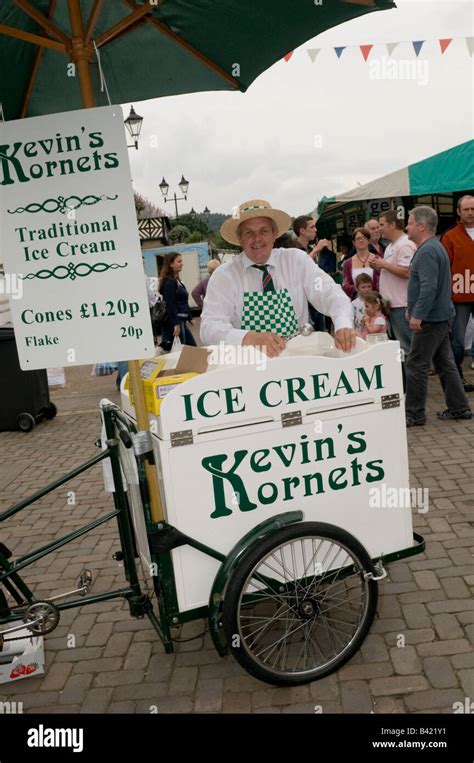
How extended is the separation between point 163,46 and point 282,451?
262 cm

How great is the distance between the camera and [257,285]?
340 centimetres

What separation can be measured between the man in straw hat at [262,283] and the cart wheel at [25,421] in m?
4.66

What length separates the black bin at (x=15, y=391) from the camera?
725 cm

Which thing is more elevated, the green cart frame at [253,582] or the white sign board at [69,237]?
the white sign board at [69,237]

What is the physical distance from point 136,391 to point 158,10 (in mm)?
2165

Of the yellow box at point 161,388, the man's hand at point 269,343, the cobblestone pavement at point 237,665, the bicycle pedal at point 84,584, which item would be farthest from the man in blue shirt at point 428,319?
the bicycle pedal at point 84,584

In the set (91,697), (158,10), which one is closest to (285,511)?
(91,697)

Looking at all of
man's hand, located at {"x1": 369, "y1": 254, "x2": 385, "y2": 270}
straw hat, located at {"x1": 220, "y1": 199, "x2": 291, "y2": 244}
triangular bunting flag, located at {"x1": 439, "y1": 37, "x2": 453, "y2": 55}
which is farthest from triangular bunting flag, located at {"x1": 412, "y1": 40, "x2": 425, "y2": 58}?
straw hat, located at {"x1": 220, "y1": 199, "x2": 291, "y2": 244}

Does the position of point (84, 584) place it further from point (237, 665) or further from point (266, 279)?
point (266, 279)

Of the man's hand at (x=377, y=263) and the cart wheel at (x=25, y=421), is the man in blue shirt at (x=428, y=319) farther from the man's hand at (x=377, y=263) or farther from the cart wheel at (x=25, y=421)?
the cart wheel at (x=25, y=421)

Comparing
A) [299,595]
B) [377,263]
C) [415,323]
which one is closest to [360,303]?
[377,263]

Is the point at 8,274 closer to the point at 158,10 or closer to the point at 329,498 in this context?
the point at 329,498

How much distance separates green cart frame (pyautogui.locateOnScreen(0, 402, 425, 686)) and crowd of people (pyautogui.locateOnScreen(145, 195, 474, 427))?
0.78 meters

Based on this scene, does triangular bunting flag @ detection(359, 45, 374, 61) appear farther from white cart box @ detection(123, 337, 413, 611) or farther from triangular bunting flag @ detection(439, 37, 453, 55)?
white cart box @ detection(123, 337, 413, 611)
